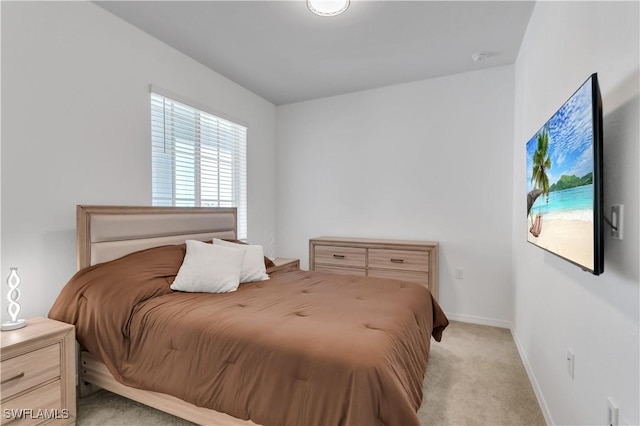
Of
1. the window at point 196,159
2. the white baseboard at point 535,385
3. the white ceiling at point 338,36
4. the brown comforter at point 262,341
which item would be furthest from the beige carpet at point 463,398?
the white ceiling at point 338,36

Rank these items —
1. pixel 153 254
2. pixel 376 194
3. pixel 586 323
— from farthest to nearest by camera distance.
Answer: pixel 376 194
pixel 153 254
pixel 586 323

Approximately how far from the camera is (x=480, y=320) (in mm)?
3406

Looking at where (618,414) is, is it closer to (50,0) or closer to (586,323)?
(586,323)

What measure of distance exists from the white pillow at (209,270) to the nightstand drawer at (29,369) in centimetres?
69

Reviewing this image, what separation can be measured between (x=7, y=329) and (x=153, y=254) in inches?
32.8

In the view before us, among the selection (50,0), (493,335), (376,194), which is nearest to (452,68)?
(376,194)

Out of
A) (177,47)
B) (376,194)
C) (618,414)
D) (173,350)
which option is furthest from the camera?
(376,194)

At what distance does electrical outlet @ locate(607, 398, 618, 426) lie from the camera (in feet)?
3.40

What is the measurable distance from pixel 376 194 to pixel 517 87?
1.80 meters

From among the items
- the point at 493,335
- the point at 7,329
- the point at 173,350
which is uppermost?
the point at 7,329

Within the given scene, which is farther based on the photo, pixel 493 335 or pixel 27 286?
pixel 493 335

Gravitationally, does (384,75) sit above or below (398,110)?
above

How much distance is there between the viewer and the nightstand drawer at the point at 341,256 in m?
3.54

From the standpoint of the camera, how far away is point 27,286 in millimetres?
1990
